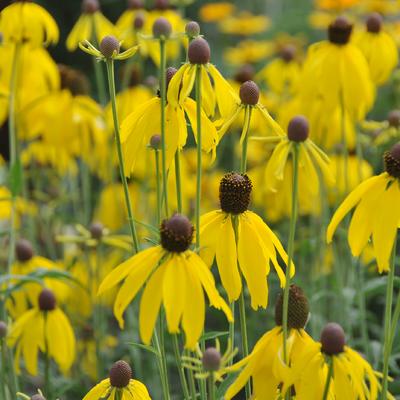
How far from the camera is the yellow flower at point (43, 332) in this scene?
166 centimetres

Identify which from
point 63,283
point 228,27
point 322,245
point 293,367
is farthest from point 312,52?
point 228,27

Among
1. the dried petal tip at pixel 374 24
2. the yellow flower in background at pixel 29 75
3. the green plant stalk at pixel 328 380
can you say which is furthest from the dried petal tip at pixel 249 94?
the yellow flower in background at pixel 29 75

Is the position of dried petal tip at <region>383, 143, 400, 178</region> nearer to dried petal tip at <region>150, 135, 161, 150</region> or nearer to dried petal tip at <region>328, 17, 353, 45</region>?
dried petal tip at <region>150, 135, 161, 150</region>

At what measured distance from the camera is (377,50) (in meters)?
2.08

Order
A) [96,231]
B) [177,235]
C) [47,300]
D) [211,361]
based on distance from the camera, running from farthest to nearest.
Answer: [96,231], [47,300], [177,235], [211,361]

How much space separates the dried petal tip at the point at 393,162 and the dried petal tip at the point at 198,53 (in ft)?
0.79

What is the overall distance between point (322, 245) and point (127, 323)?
52 cm

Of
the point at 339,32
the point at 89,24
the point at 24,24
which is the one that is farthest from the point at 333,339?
the point at 89,24

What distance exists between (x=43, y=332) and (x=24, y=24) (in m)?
0.67

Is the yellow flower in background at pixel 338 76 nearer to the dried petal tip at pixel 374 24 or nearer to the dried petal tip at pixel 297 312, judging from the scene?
the dried petal tip at pixel 374 24

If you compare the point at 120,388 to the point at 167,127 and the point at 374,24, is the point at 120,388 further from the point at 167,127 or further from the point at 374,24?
the point at 374,24

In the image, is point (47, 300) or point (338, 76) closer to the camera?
point (47, 300)

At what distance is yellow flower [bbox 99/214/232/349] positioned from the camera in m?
0.96

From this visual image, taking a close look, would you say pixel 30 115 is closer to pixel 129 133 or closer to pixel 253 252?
pixel 129 133
